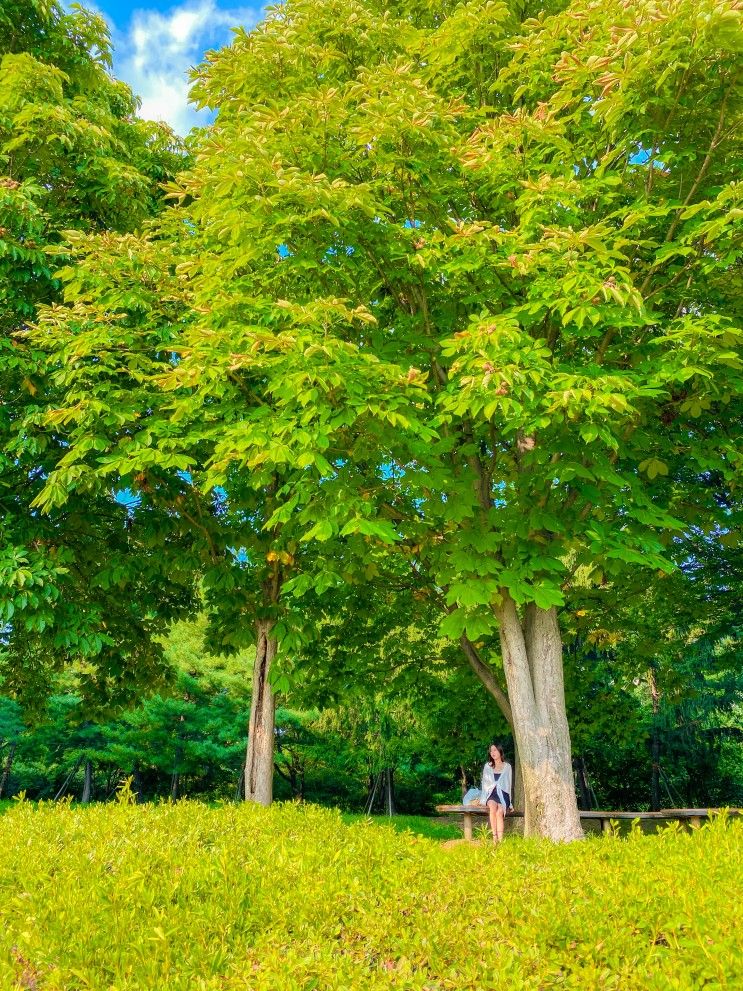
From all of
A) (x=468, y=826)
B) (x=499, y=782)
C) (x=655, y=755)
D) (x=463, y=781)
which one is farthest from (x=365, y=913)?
(x=655, y=755)

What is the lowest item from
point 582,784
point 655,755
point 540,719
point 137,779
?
point 582,784

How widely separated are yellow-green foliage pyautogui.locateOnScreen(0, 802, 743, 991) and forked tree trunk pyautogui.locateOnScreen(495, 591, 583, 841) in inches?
158

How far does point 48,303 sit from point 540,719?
903 centimetres

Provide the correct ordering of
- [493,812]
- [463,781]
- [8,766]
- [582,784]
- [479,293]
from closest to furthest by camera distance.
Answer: [479,293] → [493,812] → [582,784] → [463,781] → [8,766]

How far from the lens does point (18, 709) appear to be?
21.3 m

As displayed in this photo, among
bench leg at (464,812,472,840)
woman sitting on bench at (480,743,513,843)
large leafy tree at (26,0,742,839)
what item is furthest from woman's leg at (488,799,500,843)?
large leafy tree at (26,0,742,839)

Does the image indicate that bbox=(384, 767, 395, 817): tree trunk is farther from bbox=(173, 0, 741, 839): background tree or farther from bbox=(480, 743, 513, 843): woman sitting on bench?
bbox=(173, 0, 741, 839): background tree

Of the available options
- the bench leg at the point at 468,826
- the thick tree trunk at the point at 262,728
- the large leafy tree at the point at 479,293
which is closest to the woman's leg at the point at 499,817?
the bench leg at the point at 468,826

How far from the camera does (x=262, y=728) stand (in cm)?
1147

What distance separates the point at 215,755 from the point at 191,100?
16295 mm

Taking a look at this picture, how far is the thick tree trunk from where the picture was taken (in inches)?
445

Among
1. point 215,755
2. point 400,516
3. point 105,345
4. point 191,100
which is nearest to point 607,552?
point 400,516

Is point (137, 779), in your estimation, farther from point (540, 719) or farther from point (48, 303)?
point (540, 719)

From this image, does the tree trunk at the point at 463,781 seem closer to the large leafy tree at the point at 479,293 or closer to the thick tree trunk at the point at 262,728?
the thick tree trunk at the point at 262,728
